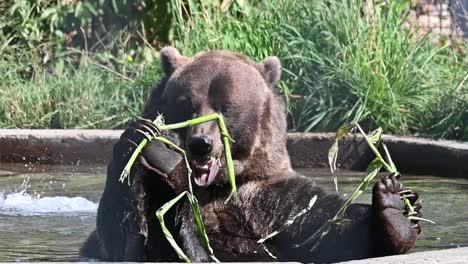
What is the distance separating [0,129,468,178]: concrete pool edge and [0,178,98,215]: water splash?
5.26 feet

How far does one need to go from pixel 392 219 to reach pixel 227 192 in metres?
0.96

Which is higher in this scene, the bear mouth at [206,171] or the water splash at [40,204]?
the bear mouth at [206,171]

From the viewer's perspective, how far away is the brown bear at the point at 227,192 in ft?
16.1

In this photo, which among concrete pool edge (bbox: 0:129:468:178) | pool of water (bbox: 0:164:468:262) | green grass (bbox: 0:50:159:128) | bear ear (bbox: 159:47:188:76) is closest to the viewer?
bear ear (bbox: 159:47:188:76)

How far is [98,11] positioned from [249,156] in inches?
290

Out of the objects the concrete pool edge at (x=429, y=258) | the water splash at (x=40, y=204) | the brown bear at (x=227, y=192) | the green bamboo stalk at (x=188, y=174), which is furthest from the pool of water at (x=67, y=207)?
the concrete pool edge at (x=429, y=258)

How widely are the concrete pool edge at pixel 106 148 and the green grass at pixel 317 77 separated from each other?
406mm

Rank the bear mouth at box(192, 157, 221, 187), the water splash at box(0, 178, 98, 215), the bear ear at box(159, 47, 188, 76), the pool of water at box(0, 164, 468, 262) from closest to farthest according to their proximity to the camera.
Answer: the bear mouth at box(192, 157, 221, 187) < the bear ear at box(159, 47, 188, 76) < the pool of water at box(0, 164, 468, 262) < the water splash at box(0, 178, 98, 215)

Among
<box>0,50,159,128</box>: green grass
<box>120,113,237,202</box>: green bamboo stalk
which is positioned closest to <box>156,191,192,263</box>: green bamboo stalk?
<box>120,113,237,202</box>: green bamboo stalk

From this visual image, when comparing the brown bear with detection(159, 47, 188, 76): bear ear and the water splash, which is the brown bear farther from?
the water splash

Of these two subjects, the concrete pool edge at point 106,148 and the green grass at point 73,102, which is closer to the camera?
the concrete pool edge at point 106,148

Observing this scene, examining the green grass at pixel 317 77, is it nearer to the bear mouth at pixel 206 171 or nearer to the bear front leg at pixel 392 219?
the bear mouth at pixel 206 171

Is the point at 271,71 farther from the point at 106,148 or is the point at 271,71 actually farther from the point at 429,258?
the point at 106,148

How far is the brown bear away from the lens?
16.1ft
